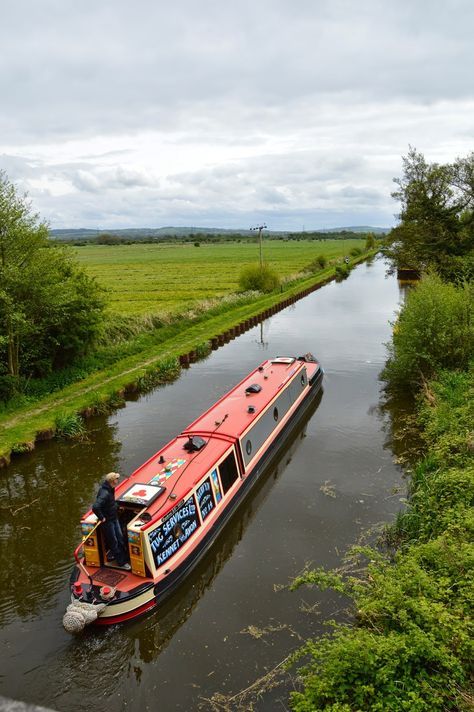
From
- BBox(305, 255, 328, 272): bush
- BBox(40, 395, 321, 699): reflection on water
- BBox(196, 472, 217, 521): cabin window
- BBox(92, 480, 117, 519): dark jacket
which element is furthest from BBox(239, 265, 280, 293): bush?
BBox(92, 480, 117, 519): dark jacket

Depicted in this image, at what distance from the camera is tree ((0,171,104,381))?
54.6 feet

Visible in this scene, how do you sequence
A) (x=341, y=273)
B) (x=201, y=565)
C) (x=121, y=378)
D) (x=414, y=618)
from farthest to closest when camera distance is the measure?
(x=341, y=273), (x=121, y=378), (x=201, y=565), (x=414, y=618)

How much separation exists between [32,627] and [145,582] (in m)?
2.04

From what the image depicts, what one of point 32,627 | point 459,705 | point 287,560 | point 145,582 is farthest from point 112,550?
point 459,705

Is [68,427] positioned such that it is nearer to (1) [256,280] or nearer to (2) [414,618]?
(2) [414,618]

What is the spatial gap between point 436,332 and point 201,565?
473 inches

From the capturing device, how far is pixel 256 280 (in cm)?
4291

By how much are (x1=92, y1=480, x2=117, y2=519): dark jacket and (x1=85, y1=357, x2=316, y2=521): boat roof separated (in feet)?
1.86

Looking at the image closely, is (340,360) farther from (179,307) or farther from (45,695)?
(45,695)

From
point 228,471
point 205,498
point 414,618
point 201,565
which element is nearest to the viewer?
point 414,618

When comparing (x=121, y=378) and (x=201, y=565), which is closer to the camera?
(x=201, y=565)

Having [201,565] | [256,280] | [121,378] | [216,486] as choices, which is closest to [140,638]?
[201,565]

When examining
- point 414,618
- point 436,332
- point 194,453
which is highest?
point 436,332

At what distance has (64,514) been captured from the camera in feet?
38.7
